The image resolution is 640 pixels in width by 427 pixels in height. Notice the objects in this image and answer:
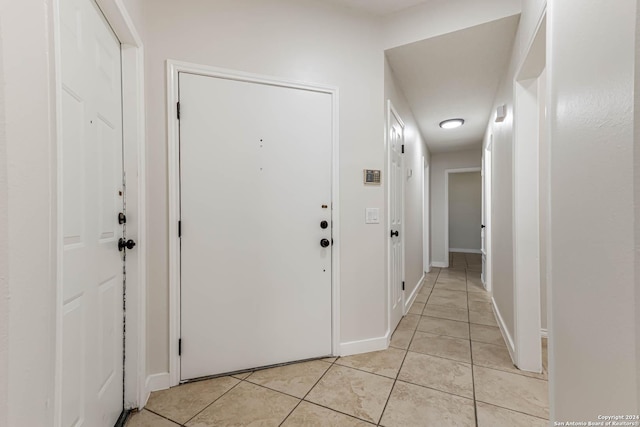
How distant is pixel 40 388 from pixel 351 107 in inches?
84.6

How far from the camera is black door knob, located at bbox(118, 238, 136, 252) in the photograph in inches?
56.2

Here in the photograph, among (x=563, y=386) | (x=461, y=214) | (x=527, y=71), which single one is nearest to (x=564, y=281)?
(x=563, y=386)

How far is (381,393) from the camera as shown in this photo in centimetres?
163

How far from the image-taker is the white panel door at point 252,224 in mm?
1736

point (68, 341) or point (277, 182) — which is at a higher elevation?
point (277, 182)

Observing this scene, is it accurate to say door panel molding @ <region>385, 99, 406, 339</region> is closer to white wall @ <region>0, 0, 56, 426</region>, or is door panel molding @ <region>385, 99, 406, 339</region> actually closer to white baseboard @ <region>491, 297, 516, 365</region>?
white baseboard @ <region>491, 297, 516, 365</region>

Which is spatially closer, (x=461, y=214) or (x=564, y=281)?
(x=564, y=281)

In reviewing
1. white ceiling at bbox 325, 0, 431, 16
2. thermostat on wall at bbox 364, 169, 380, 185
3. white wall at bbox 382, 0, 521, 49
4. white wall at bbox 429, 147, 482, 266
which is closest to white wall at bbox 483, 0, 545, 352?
white wall at bbox 382, 0, 521, 49

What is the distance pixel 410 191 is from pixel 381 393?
2459 mm

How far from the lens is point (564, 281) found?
1.04 m

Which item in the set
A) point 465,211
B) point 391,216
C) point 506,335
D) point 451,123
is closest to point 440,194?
point 451,123

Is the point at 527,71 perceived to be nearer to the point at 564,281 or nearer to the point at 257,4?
the point at 564,281

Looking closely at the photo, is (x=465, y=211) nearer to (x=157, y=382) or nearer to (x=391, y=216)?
(x=391, y=216)

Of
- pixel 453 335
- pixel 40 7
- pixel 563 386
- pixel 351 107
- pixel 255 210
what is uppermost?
pixel 351 107
